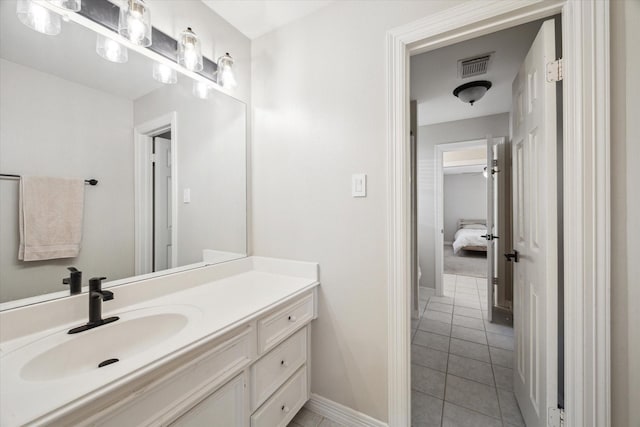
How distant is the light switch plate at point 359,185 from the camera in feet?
4.37

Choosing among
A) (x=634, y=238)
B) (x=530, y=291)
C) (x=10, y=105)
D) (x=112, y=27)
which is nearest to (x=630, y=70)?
(x=634, y=238)

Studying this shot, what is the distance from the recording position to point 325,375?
1.47 m

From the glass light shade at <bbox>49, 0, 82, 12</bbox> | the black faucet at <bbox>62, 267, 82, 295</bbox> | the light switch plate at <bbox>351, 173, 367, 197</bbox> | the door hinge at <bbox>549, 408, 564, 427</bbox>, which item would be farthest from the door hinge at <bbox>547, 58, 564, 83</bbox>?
the black faucet at <bbox>62, 267, 82, 295</bbox>

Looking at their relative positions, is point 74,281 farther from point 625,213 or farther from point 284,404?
point 625,213

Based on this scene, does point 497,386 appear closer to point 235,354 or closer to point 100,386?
point 235,354

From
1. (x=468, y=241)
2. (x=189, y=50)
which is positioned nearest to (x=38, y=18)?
(x=189, y=50)

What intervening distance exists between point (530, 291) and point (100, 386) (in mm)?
1798

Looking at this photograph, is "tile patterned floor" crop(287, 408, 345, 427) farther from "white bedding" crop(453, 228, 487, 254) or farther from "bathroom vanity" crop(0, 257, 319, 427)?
"white bedding" crop(453, 228, 487, 254)

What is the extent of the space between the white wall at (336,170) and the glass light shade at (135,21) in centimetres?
69

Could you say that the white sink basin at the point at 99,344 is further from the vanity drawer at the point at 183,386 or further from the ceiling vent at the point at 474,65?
the ceiling vent at the point at 474,65

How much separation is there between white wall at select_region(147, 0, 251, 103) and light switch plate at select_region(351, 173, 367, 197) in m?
0.97

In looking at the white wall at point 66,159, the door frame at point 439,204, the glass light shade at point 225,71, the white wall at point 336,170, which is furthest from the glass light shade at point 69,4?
the door frame at point 439,204

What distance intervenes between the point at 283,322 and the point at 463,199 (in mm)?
8210

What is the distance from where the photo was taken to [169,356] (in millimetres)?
741
